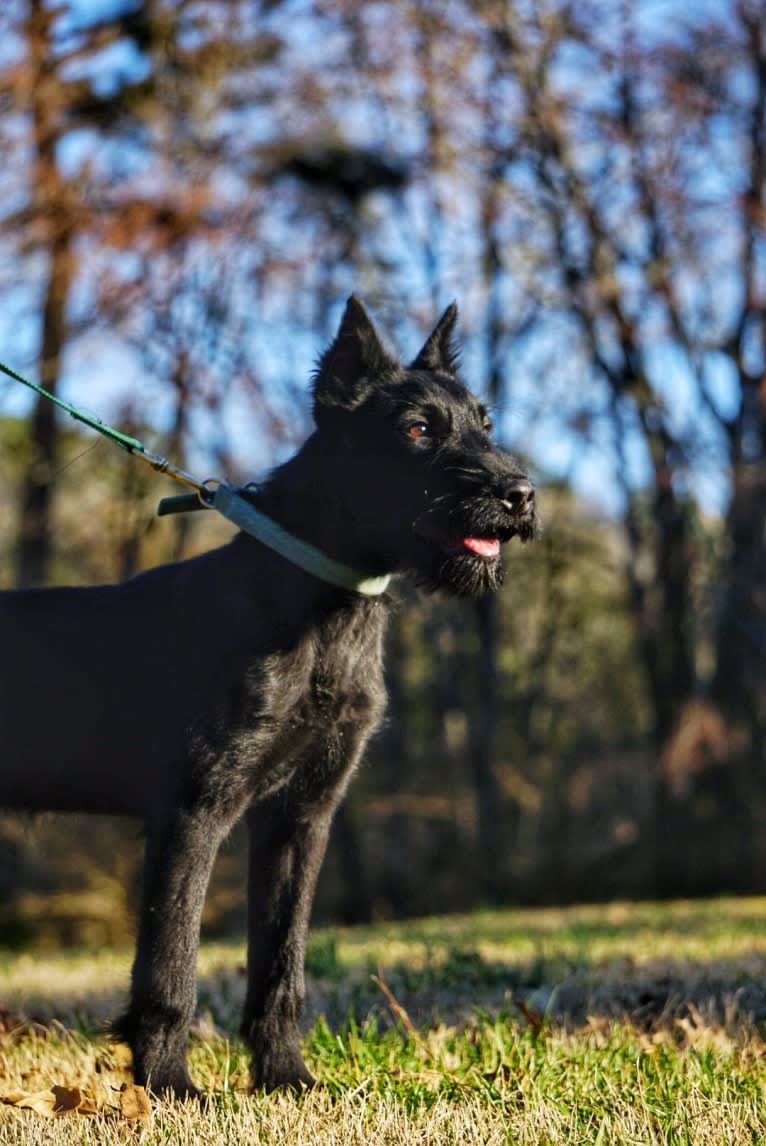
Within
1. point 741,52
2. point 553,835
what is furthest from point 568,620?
point 741,52

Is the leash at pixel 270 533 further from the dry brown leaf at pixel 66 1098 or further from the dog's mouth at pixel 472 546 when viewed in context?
the dry brown leaf at pixel 66 1098

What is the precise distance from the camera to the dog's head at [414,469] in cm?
401

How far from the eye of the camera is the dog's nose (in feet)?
13.0

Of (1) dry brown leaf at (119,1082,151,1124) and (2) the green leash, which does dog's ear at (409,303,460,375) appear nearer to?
(2) the green leash

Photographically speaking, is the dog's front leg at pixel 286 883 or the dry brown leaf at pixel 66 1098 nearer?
the dry brown leaf at pixel 66 1098

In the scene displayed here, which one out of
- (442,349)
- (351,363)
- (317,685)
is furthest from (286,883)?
(442,349)

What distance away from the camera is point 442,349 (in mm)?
4863

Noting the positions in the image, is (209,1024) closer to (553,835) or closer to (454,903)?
(454,903)

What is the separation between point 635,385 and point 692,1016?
13152 millimetres

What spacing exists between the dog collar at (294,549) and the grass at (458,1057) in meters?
1.43

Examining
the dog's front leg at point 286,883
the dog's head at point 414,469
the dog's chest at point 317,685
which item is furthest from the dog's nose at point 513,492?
the dog's front leg at point 286,883

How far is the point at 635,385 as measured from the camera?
1708cm

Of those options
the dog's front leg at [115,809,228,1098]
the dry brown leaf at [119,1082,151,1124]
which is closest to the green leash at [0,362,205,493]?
the dog's front leg at [115,809,228,1098]

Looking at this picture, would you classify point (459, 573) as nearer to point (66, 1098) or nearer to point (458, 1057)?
point (458, 1057)
